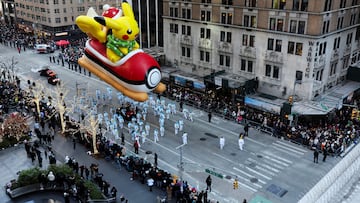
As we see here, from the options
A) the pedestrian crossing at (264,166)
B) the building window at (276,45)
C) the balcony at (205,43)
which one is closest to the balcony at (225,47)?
the balcony at (205,43)

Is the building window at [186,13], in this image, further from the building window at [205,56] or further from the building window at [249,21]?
the building window at [249,21]

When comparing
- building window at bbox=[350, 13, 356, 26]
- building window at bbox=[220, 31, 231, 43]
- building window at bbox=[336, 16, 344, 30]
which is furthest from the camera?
building window at bbox=[220, 31, 231, 43]

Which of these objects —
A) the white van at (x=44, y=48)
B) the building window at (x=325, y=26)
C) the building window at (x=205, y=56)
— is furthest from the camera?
the white van at (x=44, y=48)

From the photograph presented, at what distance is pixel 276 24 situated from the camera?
44.3 metres

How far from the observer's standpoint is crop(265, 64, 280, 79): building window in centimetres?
4570

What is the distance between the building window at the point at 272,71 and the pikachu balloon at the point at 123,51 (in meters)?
18.7

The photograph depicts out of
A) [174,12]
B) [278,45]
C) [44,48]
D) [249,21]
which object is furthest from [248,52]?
[44,48]

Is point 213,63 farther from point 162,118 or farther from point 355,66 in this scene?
point 355,66

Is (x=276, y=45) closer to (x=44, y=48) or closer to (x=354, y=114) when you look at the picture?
(x=354, y=114)

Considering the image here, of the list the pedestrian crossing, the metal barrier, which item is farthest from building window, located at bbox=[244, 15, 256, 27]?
the metal barrier

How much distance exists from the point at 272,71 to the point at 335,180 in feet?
58.0

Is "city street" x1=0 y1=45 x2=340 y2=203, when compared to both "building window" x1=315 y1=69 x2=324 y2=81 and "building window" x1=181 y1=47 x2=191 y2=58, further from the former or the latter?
"building window" x1=181 y1=47 x2=191 y2=58

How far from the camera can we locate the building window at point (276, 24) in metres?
43.9

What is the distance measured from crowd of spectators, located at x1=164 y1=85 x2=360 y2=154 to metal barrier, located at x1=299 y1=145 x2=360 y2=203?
162 centimetres
